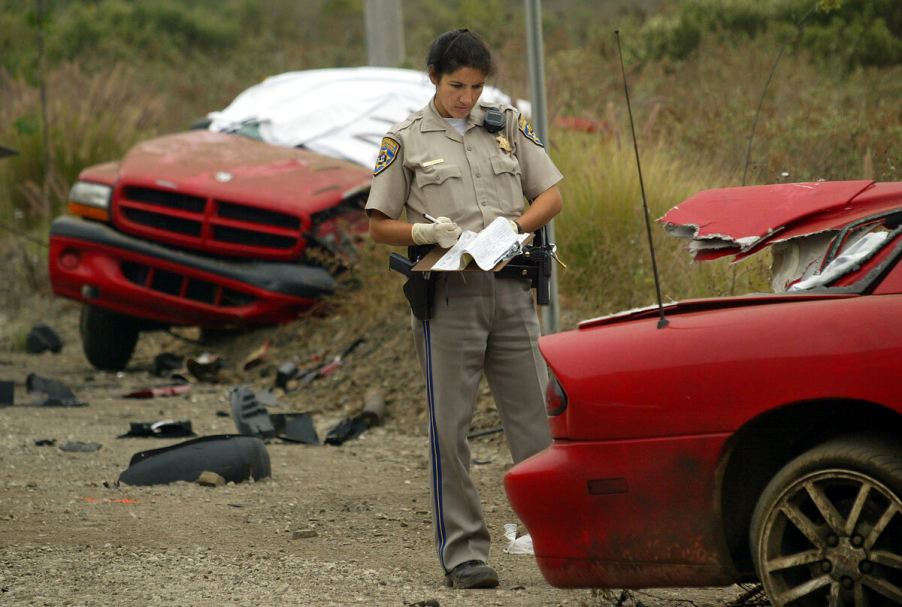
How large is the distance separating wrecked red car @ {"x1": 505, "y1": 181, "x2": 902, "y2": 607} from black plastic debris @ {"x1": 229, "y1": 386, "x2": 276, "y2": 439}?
12.8 feet

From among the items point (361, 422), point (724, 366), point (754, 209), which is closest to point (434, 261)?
point (754, 209)

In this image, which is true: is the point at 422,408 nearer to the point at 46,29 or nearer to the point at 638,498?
the point at 638,498

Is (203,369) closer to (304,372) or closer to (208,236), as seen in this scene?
(304,372)

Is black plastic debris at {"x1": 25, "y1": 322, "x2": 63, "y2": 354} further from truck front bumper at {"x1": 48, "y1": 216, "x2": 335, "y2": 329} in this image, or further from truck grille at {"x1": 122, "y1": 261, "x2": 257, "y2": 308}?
truck grille at {"x1": 122, "y1": 261, "x2": 257, "y2": 308}

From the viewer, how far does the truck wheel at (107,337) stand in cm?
1023

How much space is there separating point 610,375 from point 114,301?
6.29 metres

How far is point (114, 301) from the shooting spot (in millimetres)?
9625

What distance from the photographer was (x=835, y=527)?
3.66 m

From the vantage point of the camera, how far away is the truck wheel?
403 inches

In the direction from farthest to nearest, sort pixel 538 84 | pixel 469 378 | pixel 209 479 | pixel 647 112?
pixel 647 112
pixel 538 84
pixel 209 479
pixel 469 378

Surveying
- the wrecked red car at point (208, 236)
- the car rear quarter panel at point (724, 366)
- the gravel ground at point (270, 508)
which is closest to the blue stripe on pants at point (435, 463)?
the gravel ground at point (270, 508)

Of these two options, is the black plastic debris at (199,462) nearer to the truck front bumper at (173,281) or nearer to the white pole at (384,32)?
the truck front bumper at (173,281)

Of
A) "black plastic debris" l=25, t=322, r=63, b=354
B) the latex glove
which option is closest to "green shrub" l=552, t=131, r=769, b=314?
the latex glove

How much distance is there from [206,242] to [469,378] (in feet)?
16.3
